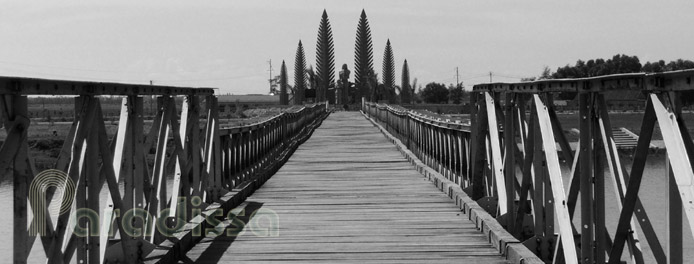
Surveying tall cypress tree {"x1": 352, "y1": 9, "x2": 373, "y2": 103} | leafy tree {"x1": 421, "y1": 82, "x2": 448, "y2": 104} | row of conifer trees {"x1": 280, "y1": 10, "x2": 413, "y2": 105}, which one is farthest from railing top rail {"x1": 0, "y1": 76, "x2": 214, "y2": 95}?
leafy tree {"x1": 421, "y1": 82, "x2": 448, "y2": 104}

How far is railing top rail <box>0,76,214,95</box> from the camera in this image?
4172 mm

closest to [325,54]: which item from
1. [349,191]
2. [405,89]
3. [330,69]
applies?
[330,69]

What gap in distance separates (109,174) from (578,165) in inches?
110

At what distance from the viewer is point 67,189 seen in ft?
16.3

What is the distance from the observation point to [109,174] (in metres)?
5.61

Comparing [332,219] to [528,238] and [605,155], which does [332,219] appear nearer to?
[528,238]

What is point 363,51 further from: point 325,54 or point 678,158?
point 678,158

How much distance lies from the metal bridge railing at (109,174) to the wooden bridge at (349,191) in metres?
0.01

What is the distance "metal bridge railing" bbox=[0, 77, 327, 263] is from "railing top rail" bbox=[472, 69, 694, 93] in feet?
8.95

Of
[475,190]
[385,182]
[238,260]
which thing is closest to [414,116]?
[385,182]

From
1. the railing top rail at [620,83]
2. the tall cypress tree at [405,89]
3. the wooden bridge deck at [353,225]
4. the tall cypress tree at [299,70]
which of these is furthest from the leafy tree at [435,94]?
the railing top rail at [620,83]

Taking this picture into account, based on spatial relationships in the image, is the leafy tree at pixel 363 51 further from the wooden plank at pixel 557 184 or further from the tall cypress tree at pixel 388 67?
the wooden plank at pixel 557 184

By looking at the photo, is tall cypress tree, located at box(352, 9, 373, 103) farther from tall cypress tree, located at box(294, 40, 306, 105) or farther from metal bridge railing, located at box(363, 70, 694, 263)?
metal bridge railing, located at box(363, 70, 694, 263)

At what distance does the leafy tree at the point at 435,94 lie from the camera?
155 meters
